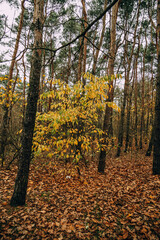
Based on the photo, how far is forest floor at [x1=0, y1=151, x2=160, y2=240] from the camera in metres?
2.58

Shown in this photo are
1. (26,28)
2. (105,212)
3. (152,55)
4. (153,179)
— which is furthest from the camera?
(152,55)

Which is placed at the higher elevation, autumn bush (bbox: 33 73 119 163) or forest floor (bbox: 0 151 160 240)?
autumn bush (bbox: 33 73 119 163)

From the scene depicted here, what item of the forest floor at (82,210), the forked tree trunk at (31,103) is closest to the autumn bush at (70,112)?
the forked tree trunk at (31,103)

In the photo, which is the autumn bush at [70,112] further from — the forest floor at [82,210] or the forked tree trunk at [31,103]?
the forest floor at [82,210]

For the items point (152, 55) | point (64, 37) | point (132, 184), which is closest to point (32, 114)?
point (132, 184)

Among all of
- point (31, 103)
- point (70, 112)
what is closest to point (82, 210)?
point (70, 112)

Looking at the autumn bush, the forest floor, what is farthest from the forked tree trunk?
the forest floor

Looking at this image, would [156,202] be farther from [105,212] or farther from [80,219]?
[80,219]

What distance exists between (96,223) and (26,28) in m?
13.2

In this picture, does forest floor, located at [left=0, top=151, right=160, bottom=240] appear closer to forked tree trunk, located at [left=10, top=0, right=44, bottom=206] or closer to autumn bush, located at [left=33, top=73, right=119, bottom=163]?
forked tree trunk, located at [left=10, top=0, right=44, bottom=206]

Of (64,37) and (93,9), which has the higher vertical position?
(93,9)

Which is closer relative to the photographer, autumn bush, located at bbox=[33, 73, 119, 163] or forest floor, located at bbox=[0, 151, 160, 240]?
forest floor, located at bbox=[0, 151, 160, 240]

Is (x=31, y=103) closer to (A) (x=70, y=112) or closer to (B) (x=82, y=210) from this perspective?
(A) (x=70, y=112)

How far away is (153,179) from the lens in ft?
15.7
